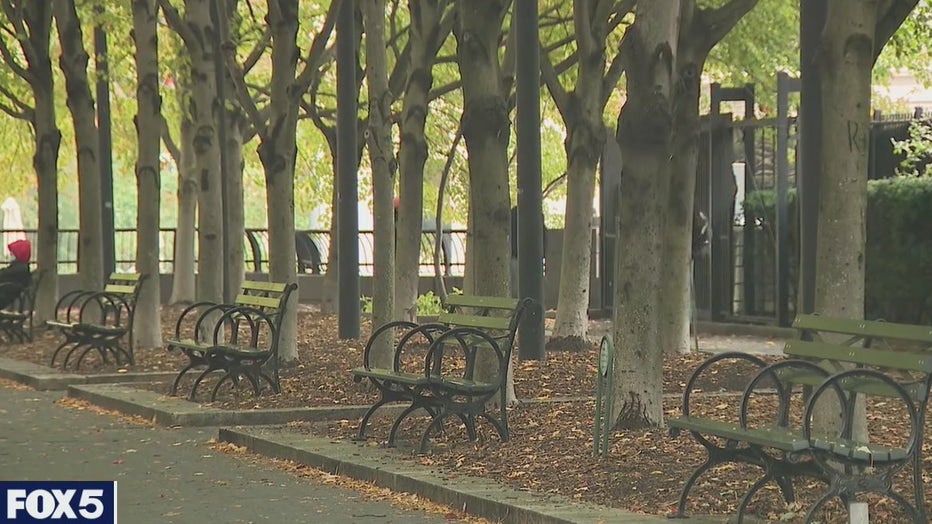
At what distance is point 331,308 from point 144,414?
45.3 ft

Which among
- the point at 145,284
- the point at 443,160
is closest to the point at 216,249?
the point at 145,284

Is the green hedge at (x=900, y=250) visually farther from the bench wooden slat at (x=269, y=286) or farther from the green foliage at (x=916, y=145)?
the bench wooden slat at (x=269, y=286)

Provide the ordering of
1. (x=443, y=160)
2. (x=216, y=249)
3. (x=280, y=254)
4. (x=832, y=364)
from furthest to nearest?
(x=443, y=160)
(x=216, y=249)
(x=280, y=254)
(x=832, y=364)

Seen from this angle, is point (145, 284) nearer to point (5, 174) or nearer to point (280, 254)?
point (280, 254)

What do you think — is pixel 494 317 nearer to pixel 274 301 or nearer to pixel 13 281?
pixel 274 301

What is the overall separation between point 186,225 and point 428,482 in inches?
910

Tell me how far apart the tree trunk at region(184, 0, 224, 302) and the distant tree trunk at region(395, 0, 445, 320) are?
7.11 feet

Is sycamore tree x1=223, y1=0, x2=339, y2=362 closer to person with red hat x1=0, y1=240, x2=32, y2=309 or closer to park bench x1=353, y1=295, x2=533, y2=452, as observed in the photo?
park bench x1=353, y1=295, x2=533, y2=452

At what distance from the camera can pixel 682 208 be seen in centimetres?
1847

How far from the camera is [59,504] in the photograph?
29.1ft

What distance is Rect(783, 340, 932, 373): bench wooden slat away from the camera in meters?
8.20

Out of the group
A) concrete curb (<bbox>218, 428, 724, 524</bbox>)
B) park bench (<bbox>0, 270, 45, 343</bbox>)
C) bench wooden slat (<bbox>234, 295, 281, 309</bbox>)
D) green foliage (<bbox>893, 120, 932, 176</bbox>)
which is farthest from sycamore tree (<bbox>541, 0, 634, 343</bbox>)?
concrete curb (<bbox>218, 428, 724, 524</bbox>)

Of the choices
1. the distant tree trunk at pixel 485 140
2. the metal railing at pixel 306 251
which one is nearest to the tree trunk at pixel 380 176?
the distant tree trunk at pixel 485 140

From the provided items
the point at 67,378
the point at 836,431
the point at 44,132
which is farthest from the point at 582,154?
the point at 836,431
